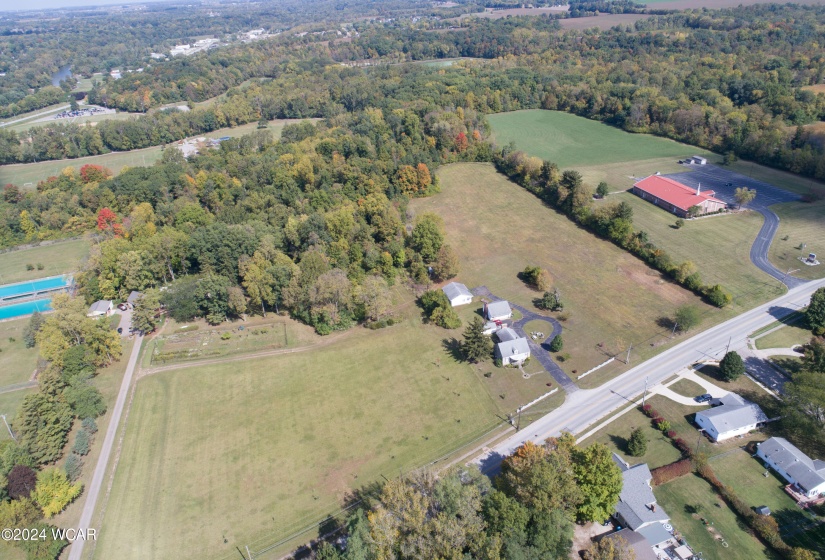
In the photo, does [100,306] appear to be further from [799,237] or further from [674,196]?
[799,237]

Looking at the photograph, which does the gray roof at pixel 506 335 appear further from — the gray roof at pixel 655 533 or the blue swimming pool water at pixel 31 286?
the blue swimming pool water at pixel 31 286

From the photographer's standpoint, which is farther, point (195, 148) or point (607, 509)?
point (195, 148)

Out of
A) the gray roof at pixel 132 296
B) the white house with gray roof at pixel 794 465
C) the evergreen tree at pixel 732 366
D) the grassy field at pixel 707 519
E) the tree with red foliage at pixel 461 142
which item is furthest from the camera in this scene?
the tree with red foliage at pixel 461 142

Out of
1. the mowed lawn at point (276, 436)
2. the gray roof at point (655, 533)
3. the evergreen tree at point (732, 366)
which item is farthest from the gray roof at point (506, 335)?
the gray roof at point (655, 533)

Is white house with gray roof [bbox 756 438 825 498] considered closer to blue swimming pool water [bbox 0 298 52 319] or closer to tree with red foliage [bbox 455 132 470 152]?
tree with red foliage [bbox 455 132 470 152]

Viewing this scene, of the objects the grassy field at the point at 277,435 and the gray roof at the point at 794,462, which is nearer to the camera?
the gray roof at the point at 794,462

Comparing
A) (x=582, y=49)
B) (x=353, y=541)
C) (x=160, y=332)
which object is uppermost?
(x=582, y=49)

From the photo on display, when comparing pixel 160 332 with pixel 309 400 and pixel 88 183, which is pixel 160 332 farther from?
pixel 88 183

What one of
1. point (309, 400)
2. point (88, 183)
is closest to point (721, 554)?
point (309, 400)
